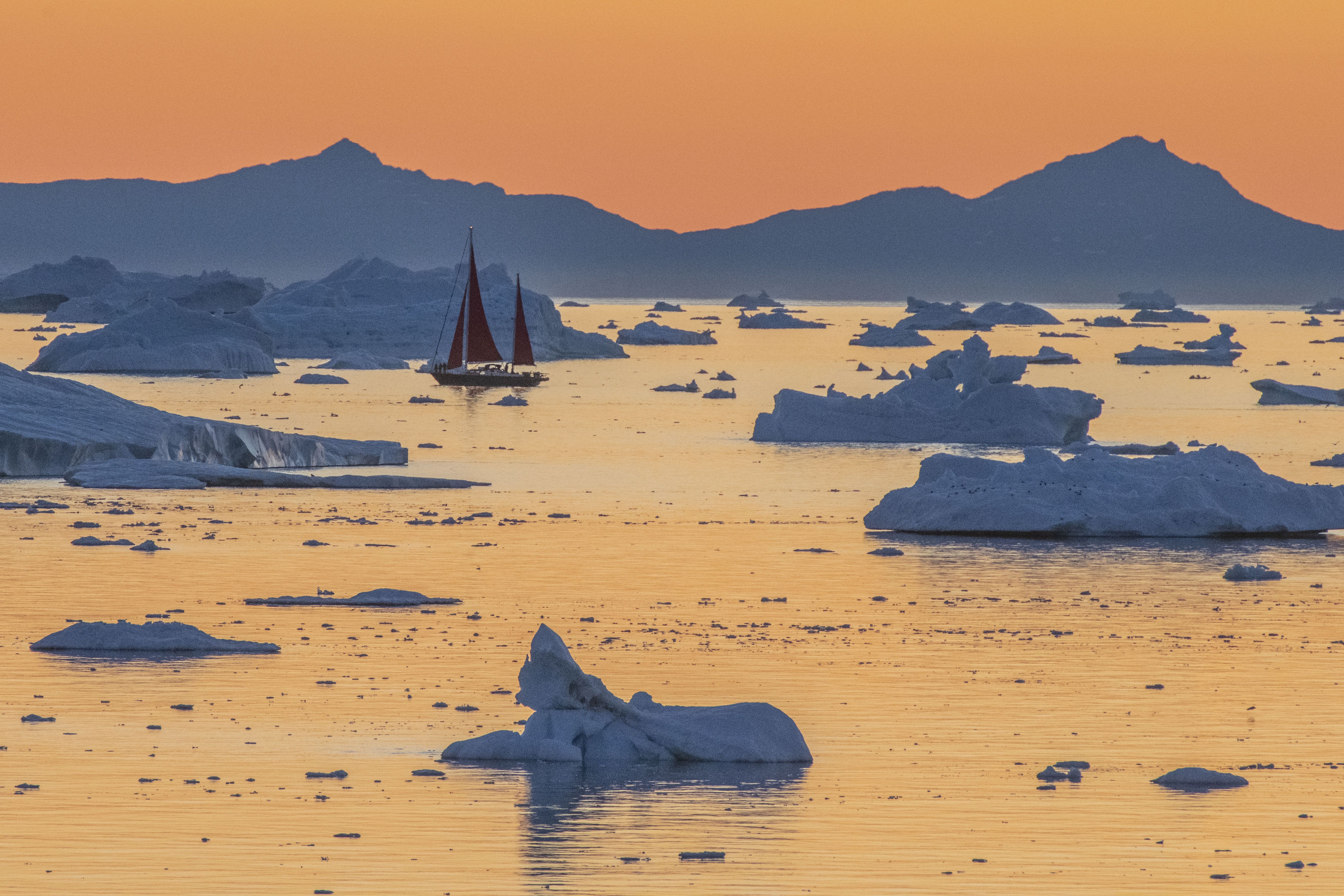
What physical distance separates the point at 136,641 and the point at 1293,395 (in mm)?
53426

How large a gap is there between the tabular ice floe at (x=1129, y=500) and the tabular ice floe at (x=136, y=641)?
469 inches

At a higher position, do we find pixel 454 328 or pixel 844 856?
pixel 454 328

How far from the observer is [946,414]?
4600 cm

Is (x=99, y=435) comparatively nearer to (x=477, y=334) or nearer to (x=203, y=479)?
(x=203, y=479)

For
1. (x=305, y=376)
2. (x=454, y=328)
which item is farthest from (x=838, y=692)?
(x=454, y=328)

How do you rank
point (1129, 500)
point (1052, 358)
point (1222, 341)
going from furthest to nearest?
point (1052, 358) → point (1222, 341) → point (1129, 500)

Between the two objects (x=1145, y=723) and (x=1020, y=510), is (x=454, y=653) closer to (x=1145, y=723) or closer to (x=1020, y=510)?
(x=1145, y=723)

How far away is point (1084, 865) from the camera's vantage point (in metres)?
11.5

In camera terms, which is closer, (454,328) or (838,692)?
(838,692)

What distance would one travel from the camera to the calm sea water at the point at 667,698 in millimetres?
11477

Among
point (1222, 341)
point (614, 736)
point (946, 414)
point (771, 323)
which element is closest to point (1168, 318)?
point (771, 323)

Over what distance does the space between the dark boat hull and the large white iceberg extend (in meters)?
8.56

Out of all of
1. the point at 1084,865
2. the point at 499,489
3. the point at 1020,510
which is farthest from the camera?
the point at 499,489

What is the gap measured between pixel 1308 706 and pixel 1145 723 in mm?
1651
